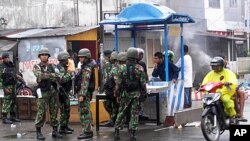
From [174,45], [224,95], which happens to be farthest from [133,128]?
[174,45]

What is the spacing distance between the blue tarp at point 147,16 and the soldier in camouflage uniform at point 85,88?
2.16m

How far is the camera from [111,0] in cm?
2644

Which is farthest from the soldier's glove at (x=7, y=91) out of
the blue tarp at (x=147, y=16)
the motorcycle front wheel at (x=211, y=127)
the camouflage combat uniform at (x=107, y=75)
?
the motorcycle front wheel at (x=211, y=127)

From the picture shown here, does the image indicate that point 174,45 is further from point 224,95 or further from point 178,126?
point 224,95

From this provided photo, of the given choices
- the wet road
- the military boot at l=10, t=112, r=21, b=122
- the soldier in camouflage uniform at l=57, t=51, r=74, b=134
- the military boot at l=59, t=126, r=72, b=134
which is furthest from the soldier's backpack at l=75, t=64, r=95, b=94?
the military boot at l=10, t=112, r=21, b=122

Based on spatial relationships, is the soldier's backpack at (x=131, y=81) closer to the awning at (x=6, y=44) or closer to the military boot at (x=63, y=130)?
the military boot at (x=63, y=130)

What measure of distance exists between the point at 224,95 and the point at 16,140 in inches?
170

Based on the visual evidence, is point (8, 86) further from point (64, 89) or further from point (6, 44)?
point (6, 44)

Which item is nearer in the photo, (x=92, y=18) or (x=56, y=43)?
(x=56, y=43)

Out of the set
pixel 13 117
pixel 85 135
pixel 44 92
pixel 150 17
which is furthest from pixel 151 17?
pixel 13 117

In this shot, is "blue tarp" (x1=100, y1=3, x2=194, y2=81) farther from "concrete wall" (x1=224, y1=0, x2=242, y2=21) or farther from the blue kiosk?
"concrete wall" (x1=224, y1=0, x2=242, y2=21)

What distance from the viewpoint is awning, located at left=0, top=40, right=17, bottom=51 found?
21.3 metres

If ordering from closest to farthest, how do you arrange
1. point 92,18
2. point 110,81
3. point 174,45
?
point 110,81 → point 174,45 → point 92,18

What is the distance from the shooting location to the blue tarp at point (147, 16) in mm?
10570
